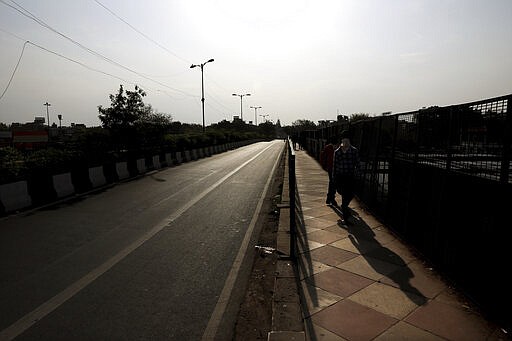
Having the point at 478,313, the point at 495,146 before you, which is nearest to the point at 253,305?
the point at 478,313

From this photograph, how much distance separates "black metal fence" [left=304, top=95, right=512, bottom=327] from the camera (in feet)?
11.2

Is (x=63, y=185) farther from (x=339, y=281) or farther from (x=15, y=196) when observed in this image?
(x=339, y=281)

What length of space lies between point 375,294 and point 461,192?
155 centimetres

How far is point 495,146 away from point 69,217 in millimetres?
8282

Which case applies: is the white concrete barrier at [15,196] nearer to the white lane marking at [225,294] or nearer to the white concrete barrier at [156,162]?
the white lane marking at [225,294]

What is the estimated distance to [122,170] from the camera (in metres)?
15.6

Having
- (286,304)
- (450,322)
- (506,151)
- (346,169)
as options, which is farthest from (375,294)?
(346,169)

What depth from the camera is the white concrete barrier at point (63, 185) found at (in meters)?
10.9

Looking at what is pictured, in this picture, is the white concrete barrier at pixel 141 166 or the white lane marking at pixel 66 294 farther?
the white concrete barrier at pixel 141 166

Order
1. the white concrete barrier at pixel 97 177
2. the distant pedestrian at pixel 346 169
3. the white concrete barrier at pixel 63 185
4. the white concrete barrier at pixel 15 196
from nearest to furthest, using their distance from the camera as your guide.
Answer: the distant pedestrian at pixel 346 169, the white concrete barrier at pixel 15 196, the white concrete barrier at pixel 63 185, the white concrete barrier at pixel 97 177

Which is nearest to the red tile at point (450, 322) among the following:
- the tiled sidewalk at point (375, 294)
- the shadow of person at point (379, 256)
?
the tiled sidewalk at point (375, 294)

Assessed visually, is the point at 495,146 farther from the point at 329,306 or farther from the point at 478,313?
the point at 329,306

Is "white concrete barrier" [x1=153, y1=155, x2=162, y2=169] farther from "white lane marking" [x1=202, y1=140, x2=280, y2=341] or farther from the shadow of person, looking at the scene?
the shadow of person

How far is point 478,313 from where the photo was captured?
3.62 m
